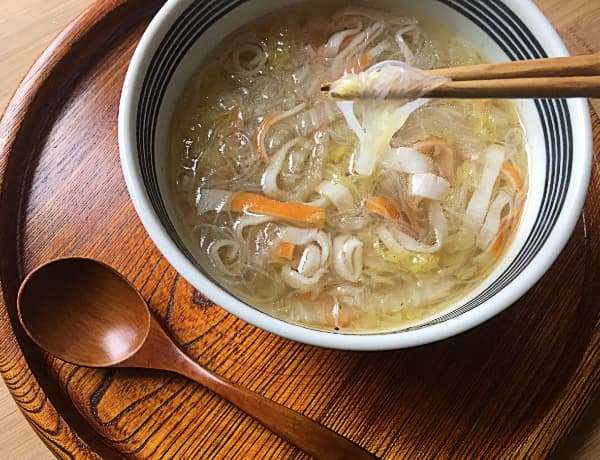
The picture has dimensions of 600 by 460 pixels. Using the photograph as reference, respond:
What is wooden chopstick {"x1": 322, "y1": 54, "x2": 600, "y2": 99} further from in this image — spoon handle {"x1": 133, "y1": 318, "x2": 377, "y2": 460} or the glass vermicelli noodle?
spoon handle {"x1": 133, "y1": 318, "x2": 377, "y2": 460}

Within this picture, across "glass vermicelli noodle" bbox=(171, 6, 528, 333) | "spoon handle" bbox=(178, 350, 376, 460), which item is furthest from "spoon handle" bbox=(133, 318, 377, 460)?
"glass vermicelli noodle" bbox=(171, 6, 528, 333)

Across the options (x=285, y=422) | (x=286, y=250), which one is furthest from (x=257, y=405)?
(x=286, y=250)

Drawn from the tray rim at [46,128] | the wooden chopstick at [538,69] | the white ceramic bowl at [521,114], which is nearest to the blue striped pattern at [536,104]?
the white ceramic bowl at [521,114]

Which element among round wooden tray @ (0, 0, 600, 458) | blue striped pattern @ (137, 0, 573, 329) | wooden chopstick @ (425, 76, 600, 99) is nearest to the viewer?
wooden chopstick @ (425, 76, 600, 99)

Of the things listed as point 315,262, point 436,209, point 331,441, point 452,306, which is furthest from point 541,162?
point 331,441

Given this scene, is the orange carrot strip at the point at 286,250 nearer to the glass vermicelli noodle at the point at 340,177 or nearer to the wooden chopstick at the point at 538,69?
the glass vermicelli noodle at the point at 340,177

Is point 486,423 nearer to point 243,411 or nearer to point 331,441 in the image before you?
point 331,441

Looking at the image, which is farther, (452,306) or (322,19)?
(322,19)
